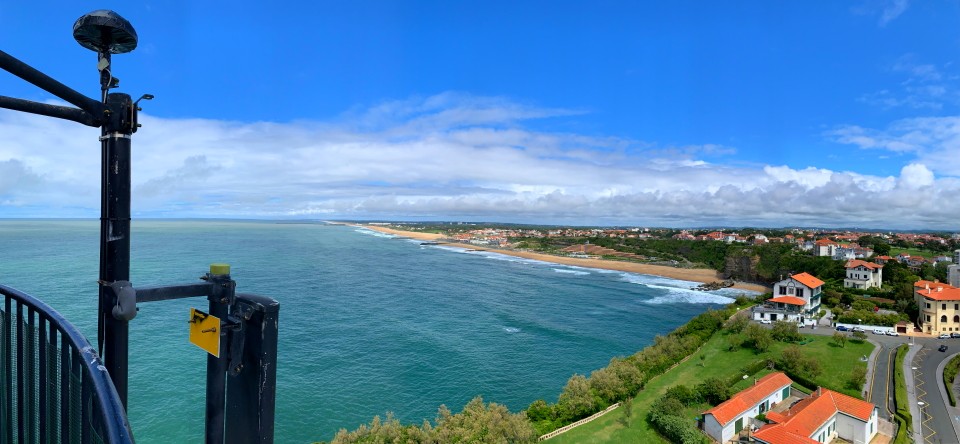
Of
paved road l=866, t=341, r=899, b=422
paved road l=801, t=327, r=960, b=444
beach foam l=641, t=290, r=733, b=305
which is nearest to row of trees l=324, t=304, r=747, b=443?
paved road l=866, t=341, r=899, b=422

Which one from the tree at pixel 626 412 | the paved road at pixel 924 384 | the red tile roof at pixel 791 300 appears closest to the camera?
the paved road at pixel 924 384

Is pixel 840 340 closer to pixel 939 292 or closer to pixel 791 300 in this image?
pixel 791 300

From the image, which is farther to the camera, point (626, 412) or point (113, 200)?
point (626, 412)

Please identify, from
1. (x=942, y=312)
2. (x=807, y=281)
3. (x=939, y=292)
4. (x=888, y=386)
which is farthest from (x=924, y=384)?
(x=807, y=281)

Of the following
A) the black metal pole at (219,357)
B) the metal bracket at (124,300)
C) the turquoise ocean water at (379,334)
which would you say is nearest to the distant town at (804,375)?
the turquoise ocean water at (379,334)

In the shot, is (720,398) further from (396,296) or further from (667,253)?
(667,253)

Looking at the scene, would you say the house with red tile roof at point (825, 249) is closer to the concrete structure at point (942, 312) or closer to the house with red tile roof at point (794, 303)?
the house with red tile roof at point (794, 303)
